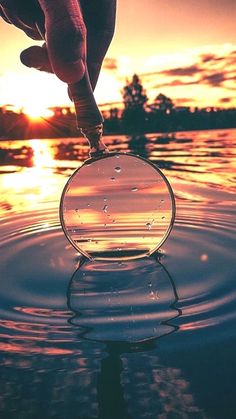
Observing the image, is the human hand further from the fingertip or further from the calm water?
the calm water

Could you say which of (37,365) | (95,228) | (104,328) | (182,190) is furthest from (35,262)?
(182,190)

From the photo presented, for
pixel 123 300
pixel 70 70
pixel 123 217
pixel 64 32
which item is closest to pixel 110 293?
pixel 123 300

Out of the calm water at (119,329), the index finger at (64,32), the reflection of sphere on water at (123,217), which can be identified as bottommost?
the calm water at (119,329)

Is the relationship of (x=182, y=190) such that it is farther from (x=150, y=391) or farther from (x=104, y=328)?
(x=150, y=391)

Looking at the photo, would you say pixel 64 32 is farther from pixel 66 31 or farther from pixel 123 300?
pixel 123 300

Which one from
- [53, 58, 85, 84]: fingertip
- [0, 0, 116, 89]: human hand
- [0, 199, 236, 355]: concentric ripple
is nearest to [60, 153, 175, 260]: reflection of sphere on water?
[0, 199, 236, 355]: concentric ripple

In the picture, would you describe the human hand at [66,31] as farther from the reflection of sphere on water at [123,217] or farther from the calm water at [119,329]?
the calm water at [119,329]

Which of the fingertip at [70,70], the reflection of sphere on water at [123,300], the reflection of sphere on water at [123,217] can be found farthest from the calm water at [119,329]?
the fingertip at [70,70]
